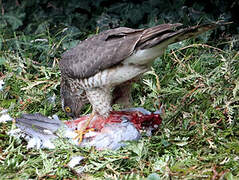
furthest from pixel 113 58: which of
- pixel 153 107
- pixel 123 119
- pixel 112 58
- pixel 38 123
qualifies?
pixel 153 107

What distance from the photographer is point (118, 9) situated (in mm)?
5645

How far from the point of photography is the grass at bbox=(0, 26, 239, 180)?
10.7 ft

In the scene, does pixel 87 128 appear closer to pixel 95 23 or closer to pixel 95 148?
pixel 95 148

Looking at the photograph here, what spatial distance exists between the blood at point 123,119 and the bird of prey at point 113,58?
7 centimetres

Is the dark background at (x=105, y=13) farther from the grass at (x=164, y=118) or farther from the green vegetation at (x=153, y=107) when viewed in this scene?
the grass at (x=164, y=118)

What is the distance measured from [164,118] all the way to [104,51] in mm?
881

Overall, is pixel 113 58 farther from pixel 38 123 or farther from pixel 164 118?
pixel 38 123

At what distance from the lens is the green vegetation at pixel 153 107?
3.27 m

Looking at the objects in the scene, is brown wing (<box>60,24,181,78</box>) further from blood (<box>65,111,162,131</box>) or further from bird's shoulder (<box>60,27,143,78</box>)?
blood (<box>65,111,162,131</box>)

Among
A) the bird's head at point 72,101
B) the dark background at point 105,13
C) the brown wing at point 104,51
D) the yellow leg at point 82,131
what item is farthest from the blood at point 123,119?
the dark background at point 105,13

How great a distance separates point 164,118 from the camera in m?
3.84

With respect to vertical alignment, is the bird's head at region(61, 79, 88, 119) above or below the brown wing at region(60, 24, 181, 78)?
below

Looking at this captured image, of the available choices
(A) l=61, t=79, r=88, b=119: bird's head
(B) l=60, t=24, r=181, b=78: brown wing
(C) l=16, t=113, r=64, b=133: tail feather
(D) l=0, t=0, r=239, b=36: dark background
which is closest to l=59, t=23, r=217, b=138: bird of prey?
(B) l=60, t=24, r=181, b=78: brown wing

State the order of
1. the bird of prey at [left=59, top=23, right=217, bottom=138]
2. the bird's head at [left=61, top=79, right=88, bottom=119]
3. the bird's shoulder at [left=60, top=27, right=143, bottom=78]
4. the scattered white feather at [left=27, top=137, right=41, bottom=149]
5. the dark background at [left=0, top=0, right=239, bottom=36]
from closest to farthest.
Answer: the bird of prey at [left=59, top=23, right=217, bottom=138]
the bird's shoulder at [left=60, top=27, right=143, bottom=78]
the scattered white feather at [left=27, top=137, right=41, bottom=149]
the bird's head at [left=61, top=79, right=88, bottom=119]
the dark background at [left=0, top=0, right=239, bottom=36]
